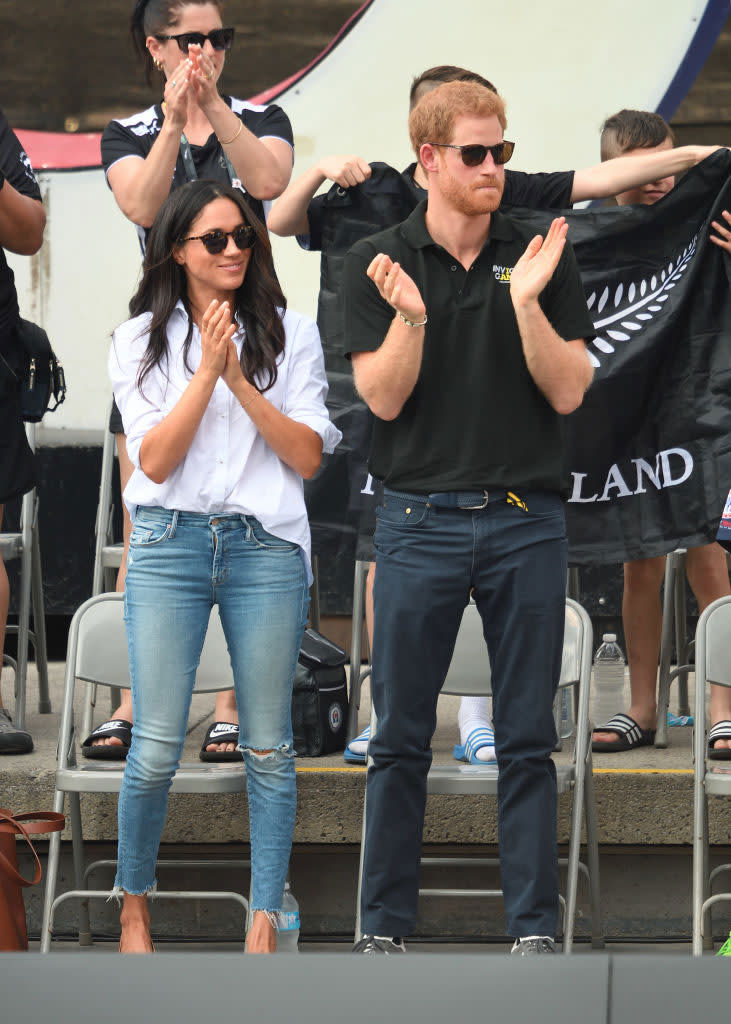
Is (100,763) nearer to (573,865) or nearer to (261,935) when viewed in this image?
(261,935)

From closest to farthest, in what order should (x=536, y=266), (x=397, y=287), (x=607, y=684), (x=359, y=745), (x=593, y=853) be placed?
(x=397, y=287) < (x=536, y=266) < (x=593, y=853) < (x=359, y=745) < (x=607, y=684)

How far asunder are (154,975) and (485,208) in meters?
2.04

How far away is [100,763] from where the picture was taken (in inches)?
145

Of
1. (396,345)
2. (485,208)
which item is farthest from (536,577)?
(485,208)

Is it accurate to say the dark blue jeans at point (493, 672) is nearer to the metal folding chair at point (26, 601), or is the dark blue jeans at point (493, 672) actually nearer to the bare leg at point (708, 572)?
the bare leg at point (708, 572)

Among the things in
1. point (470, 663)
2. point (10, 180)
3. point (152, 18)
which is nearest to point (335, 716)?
point (470, 663)

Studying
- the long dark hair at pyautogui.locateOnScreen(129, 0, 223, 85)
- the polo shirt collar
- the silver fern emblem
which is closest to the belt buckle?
the polo shirt collar

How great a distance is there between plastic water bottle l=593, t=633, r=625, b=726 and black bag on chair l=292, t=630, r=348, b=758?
44.1 inches

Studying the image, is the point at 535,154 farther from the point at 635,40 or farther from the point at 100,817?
the point at 100,817

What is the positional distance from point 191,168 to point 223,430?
108 centimetres

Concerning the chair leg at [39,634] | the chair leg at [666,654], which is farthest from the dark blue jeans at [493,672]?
the chair leg at [39,634]

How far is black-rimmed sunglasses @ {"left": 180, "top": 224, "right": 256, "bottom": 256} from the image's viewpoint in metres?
3.27

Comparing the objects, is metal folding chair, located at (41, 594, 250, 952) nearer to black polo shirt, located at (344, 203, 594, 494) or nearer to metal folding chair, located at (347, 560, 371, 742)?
metal folding chair, located at (347, 560, 371, 742)

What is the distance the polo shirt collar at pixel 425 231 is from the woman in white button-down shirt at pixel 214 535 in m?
0.44
